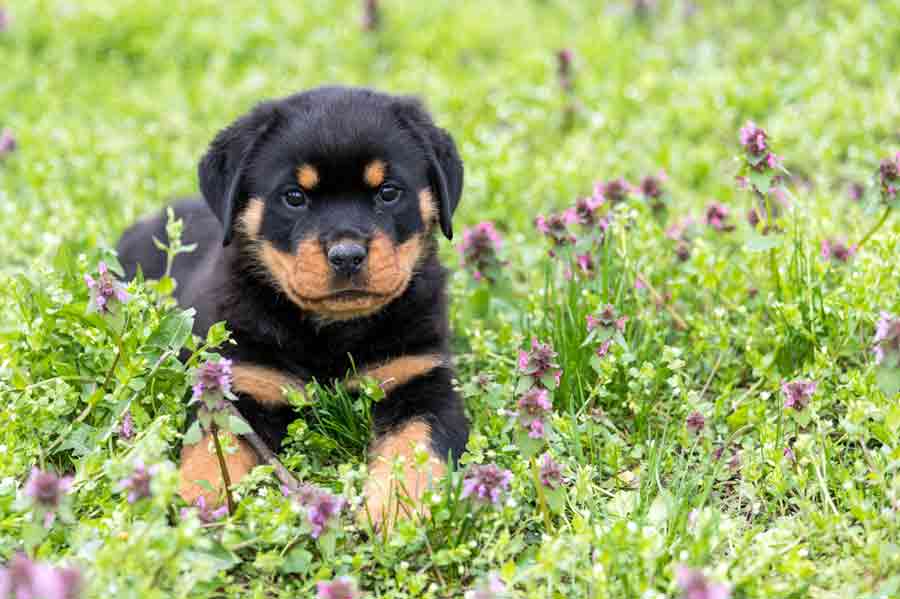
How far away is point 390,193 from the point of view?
3.46 m

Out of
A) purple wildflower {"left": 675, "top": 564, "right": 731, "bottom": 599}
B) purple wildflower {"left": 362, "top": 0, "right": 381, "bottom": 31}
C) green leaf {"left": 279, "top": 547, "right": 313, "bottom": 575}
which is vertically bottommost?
green leaf {"left": 279, "top": 547, "right": 313, "bottom": 575}

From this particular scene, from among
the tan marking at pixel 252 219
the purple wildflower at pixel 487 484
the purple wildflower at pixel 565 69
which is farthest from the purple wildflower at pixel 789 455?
the purple wildflower at pixel 565 69

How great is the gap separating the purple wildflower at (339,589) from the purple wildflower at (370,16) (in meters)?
5.00

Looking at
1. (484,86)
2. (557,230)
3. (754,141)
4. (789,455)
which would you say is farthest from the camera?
(484,86)

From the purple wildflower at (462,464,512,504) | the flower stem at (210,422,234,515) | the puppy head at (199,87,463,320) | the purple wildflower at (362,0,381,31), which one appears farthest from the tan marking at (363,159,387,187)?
the purple wildflower at (362,0,381,31)

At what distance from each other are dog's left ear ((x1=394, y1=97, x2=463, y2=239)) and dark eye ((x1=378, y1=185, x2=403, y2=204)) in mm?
168

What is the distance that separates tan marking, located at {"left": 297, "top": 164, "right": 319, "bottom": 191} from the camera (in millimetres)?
3361

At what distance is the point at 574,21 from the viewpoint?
24.5 feet

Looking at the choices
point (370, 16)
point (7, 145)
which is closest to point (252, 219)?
point (7, 145)

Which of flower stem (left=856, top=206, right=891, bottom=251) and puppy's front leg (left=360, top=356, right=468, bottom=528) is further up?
flower stem (left=856, top=206, right=891, bottom=251)

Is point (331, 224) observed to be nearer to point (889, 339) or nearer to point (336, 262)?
point (336, 262)

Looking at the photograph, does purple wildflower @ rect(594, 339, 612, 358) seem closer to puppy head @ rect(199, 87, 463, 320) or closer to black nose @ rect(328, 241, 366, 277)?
puppy head @ rect(199, 87, 463, 320)

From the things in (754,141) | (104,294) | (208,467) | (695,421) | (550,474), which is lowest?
(208,467)

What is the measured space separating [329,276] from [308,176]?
1.08 ft
